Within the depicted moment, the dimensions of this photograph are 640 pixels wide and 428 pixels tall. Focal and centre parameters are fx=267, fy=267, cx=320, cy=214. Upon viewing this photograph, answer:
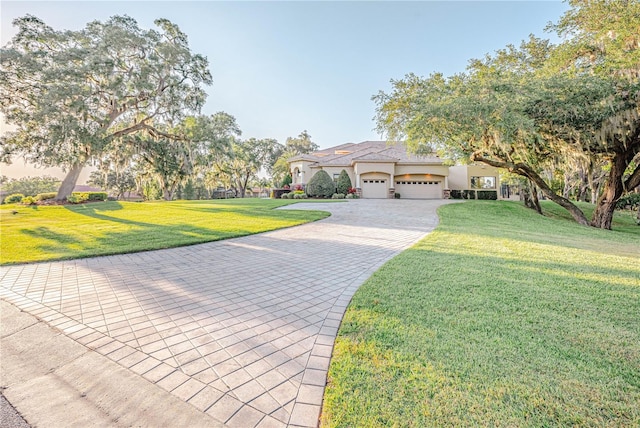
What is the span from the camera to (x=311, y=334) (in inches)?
101

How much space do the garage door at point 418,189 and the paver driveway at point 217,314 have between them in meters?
19.2

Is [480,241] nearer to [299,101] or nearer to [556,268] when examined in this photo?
[556,268]

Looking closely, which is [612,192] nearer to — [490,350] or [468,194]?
[468,194]

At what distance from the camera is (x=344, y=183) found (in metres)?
22.7

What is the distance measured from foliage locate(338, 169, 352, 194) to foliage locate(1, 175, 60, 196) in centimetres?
4621

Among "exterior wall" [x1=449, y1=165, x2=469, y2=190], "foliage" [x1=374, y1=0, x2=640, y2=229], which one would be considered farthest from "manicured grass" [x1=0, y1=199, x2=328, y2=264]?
"exterior wall" [x1=449, y1=165, x2=469, y2=190]

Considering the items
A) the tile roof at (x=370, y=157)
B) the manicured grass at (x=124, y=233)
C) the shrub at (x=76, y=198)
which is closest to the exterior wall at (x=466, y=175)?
the tile roof at (x=370, y=157)

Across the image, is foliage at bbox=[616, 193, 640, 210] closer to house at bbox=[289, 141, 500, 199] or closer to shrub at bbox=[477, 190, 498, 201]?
shrub at bbox=[477, 190, 498, 201]

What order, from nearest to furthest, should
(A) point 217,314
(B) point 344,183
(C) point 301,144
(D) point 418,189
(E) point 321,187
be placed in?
(A) point 217,314 < (E) point 321,187 < (B) point 344,183 < (D) point 418,189 < (C) point 301,144

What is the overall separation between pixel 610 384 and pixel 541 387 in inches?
18.9

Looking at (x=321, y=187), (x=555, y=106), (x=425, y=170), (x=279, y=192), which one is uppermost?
(x=555, y=106)

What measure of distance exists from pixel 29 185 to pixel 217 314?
A: 58.2 metres

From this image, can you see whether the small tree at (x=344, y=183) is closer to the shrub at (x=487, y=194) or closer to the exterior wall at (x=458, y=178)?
the exterior wall at (x=458, y=178)

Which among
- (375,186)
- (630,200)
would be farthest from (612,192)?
(375,186)
